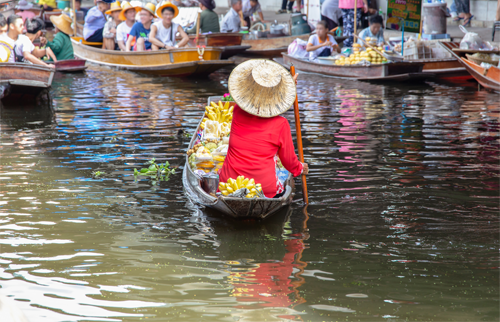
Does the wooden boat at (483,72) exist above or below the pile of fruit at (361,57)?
Answer: below

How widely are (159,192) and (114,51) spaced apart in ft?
33.7

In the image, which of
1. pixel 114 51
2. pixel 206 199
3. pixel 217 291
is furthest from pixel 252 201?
pixel 114 51

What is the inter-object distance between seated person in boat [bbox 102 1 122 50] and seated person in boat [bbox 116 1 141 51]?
0.95 feet

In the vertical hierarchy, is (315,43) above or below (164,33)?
below

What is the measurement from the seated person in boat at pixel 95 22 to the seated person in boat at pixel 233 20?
376cm

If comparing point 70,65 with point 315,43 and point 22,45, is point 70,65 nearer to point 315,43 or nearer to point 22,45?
point 22,45

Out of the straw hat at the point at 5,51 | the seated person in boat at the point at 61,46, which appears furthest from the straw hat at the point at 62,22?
the straw hat at the point at 5,51

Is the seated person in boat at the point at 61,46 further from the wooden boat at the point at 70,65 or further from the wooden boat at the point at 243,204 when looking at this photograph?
the wooden boat at the point at 243,204

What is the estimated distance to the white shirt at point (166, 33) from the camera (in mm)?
14633

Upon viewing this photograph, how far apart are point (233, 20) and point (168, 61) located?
4.12 metres

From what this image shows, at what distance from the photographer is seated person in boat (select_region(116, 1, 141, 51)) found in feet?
50.0

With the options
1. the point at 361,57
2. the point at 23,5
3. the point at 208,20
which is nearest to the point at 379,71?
the point at 361,57

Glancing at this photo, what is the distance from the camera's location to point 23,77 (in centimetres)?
1057

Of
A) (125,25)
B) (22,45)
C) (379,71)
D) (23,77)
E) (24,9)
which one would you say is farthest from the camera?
(24,9)
